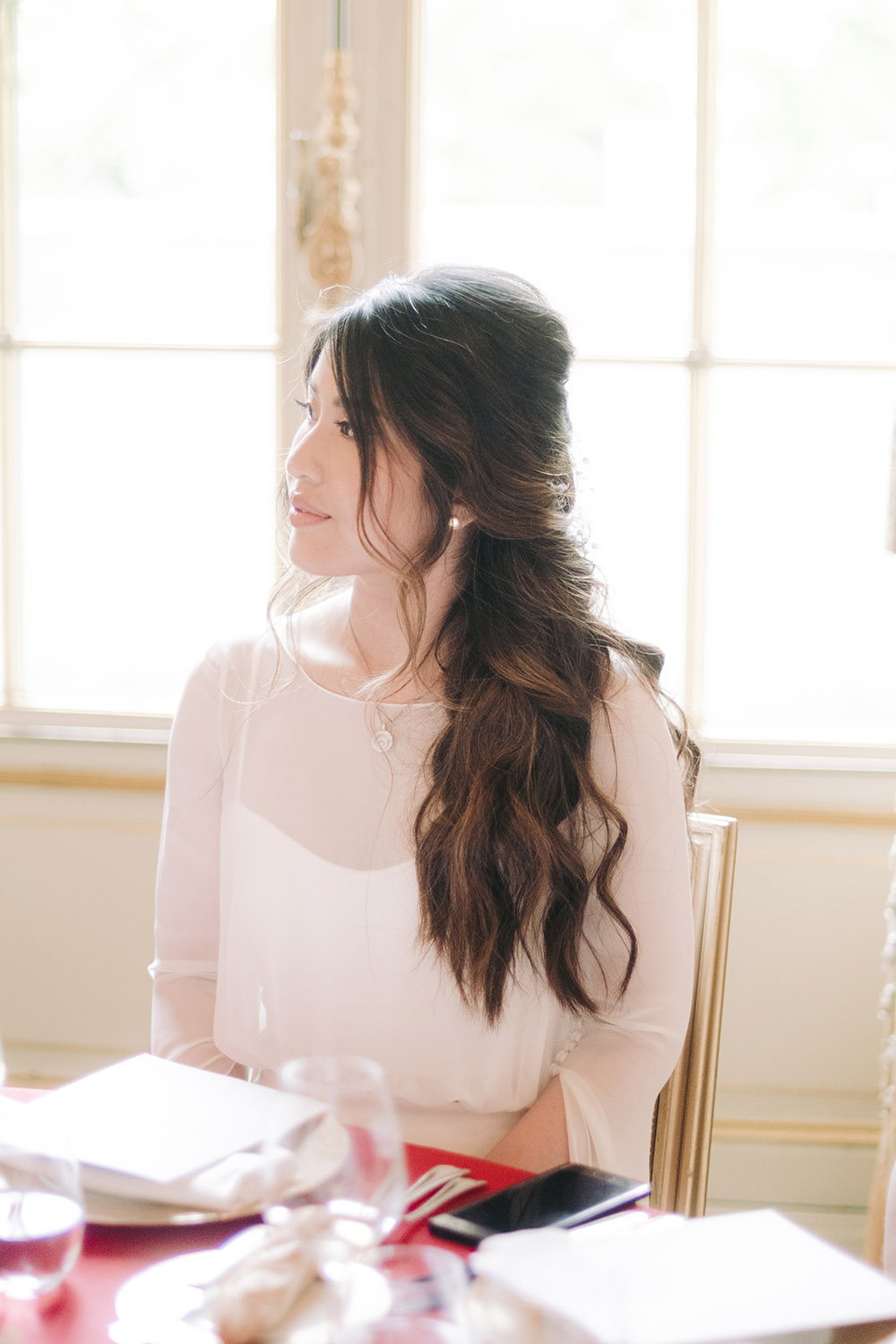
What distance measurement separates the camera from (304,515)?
56.2 inches

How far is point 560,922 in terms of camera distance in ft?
4.59

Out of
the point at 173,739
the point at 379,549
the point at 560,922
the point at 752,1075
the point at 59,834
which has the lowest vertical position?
the point at 752,1075

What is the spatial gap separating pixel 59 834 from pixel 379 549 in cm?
137

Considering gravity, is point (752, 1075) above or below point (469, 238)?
below

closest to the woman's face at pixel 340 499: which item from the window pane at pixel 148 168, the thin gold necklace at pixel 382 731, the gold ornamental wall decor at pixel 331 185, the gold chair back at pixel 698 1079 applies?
the thin gold necklace at pixel 382 731

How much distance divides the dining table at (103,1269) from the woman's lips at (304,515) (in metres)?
0.71

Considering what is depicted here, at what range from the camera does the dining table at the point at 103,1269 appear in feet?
2.47

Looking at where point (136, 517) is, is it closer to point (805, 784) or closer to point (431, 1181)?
point (805, 784)

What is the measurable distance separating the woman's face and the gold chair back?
517mm

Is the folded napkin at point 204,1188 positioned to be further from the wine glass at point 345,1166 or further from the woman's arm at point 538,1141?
the woman's arm at point 538,1141

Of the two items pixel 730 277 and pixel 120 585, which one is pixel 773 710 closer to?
pixel 730 277

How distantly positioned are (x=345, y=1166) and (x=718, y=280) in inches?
80.1

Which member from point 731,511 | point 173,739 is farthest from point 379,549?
point 731,511

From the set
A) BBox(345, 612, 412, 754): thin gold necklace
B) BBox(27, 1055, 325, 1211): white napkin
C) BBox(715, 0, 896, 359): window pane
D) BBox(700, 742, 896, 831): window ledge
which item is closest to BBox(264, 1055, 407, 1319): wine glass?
BBox(27, 1055, 325, 1211): white napkin
